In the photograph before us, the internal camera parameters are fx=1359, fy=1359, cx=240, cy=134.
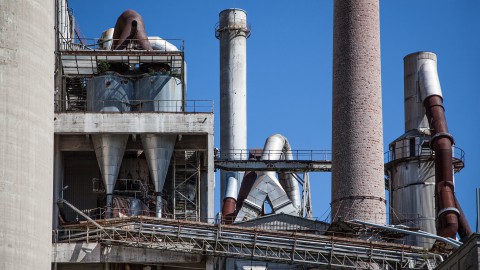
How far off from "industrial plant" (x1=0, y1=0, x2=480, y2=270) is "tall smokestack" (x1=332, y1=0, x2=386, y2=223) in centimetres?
6

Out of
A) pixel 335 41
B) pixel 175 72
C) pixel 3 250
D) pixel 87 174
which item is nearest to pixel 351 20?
pixel 335 41

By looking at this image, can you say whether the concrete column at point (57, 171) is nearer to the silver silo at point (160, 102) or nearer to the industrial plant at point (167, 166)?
the industrial plant at point (167, 166)

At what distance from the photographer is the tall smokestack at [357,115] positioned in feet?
199

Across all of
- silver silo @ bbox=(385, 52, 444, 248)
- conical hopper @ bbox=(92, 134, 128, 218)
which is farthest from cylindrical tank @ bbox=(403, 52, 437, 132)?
conical hopper @ bbox=(92, 134, 128, 218)

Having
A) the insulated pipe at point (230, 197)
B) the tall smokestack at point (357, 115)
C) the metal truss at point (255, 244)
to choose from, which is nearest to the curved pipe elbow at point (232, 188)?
the insulated pipe at point (230, 197)

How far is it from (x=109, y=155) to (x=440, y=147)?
1587 cm

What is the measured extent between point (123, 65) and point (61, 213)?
9.15 m

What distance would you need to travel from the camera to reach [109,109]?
217ft

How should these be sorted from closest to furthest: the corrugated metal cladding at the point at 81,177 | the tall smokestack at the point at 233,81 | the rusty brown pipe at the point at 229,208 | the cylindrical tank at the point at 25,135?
the cylindrical tank at the point at 25,135
the corrugated metal cladding at the point at 81,177
the rusty brown pipe at the point at 229,208
the tall smokestack at the point at 233,81

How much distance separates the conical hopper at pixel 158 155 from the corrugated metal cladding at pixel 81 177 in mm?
3922

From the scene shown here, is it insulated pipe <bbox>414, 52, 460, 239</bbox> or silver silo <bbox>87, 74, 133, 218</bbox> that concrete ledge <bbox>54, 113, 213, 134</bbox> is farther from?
insulated pipe <bbox>414, 52, 460, 239</bbox>

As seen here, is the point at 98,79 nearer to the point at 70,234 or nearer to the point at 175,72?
the point at 175,72

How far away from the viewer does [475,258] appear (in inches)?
1518

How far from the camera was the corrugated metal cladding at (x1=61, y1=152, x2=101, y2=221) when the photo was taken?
6650 cm
